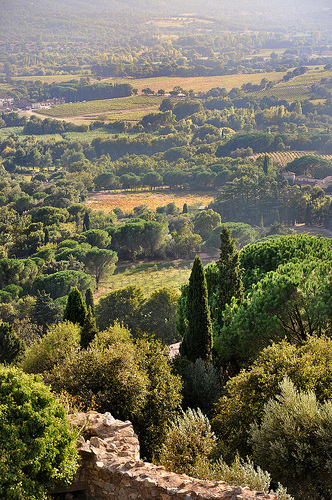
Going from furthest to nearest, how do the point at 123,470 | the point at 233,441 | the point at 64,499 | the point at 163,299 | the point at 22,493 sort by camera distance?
the point at 163,299
the point at 233,441
the point at 64,499
the point at 123,470
the point at 22,493

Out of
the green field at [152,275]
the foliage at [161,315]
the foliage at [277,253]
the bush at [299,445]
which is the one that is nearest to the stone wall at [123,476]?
the bush at [299,445]

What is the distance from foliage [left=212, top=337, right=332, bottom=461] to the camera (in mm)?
12336

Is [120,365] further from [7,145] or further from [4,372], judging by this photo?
[7,145]

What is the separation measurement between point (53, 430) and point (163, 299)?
25.3 m

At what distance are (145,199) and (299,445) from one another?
90.6 meters

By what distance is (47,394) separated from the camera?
1029 centimetres

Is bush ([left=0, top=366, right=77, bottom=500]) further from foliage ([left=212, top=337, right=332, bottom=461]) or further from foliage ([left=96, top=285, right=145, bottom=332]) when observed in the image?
foliage ([left=96, top=285, right=145, bottom=332])

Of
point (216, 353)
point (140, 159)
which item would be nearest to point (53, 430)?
point (216, 353)

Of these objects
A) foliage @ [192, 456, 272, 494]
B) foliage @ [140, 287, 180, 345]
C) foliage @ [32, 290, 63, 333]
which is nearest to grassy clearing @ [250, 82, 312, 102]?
foliage @ [32, 290, 63, 333]

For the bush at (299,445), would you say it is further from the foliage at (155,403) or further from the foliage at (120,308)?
the foliage at (120,308)

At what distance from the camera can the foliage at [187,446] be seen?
11586mm

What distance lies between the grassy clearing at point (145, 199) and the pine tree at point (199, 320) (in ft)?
226

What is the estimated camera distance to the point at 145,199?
99.7m

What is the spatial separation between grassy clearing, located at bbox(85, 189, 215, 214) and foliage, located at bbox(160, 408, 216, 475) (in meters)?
76.9
